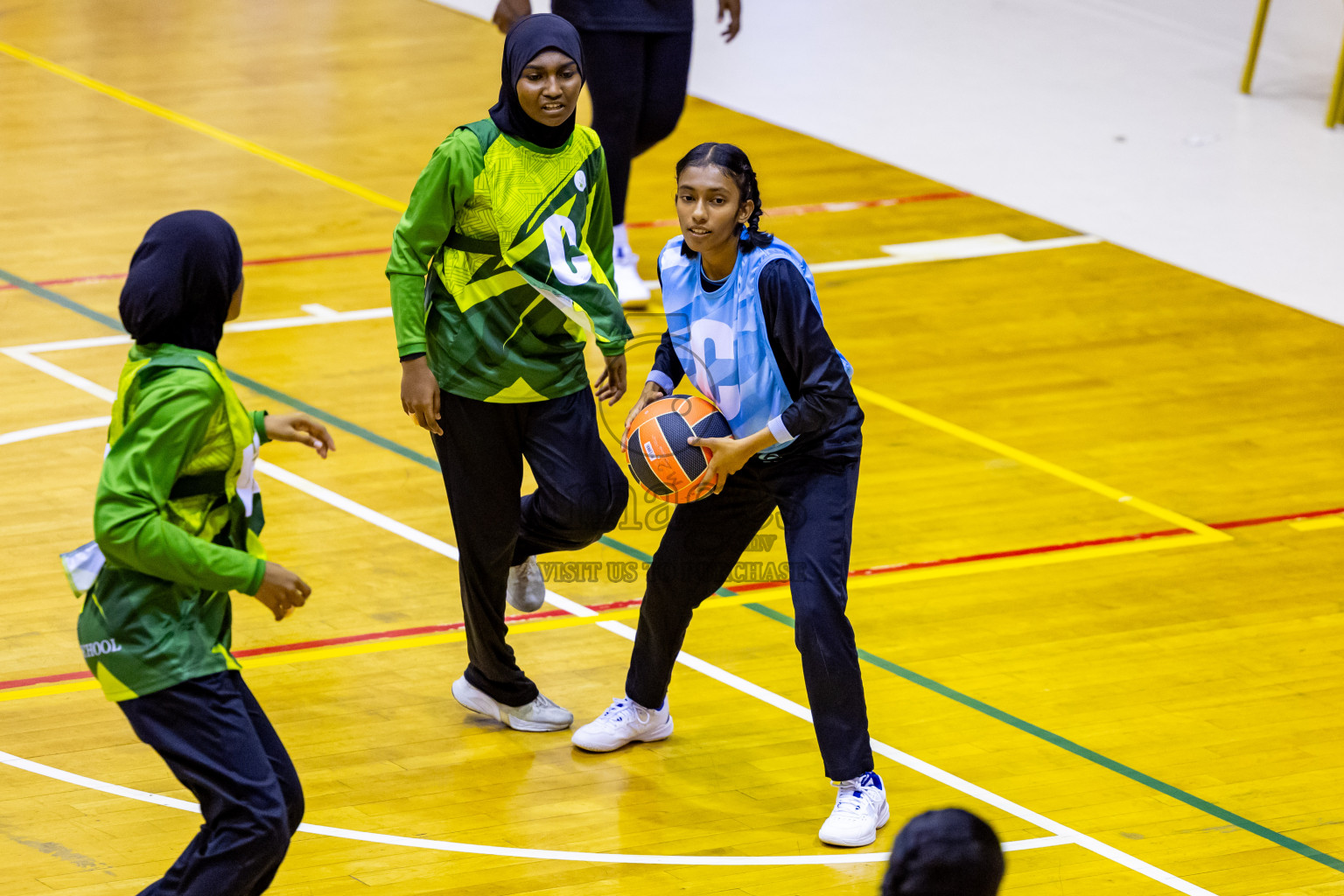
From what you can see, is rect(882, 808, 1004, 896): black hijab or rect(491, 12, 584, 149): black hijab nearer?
rect(882, 808, 1004, 896): black hijab

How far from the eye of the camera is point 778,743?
545 cm

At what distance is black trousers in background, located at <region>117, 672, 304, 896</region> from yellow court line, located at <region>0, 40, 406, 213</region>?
5777mm

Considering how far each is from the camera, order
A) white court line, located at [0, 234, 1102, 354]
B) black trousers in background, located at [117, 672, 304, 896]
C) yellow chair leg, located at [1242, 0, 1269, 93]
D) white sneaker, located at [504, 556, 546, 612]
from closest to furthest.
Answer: black trousers in background, located at [117, 672, 304, 896]
white sneaker, located at [504, 556, 546, 612]
white court line, located at [0, 234, 1102, 354]
yellow chair leg, located at [1242, 0, 1269, 93]

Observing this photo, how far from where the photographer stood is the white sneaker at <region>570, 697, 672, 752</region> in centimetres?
533

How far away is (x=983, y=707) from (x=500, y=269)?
76.5 inches

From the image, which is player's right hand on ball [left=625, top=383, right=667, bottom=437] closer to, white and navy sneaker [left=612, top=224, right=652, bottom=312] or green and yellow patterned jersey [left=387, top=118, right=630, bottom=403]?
green and yellow patterned jersey [left=387, top=118, right=630, bottom=403]

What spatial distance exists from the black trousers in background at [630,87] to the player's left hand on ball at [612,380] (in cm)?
302

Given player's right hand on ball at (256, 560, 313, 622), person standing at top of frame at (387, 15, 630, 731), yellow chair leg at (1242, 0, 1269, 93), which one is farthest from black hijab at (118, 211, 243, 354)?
yellow chair leg at (1242, 0, 1269, 93)

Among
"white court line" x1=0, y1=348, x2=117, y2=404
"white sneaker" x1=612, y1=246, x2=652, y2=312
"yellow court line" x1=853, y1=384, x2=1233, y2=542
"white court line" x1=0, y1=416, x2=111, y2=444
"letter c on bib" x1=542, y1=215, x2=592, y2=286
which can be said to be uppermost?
"letter c on bib" x1=542, y1=215, x2=592, y2=286

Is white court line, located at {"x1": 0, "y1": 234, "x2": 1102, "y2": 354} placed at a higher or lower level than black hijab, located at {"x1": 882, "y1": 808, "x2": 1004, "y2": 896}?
lower

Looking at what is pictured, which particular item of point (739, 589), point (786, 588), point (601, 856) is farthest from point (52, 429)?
point (601, 856)

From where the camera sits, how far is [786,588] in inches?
255

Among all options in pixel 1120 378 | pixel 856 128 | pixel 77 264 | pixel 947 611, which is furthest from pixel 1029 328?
pixel 77 264

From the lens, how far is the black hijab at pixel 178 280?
375 cm
